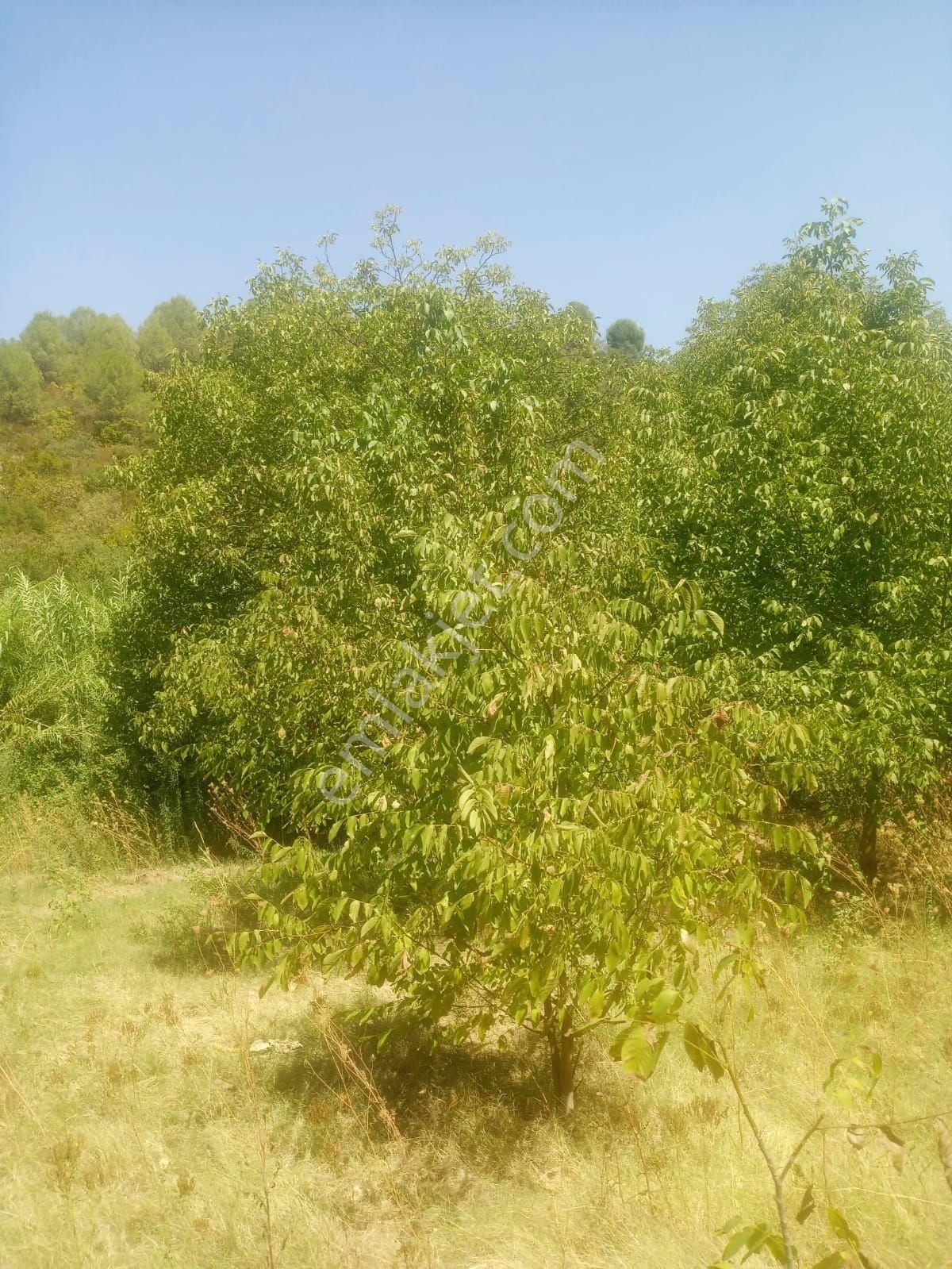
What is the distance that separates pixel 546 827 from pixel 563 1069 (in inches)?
78.1

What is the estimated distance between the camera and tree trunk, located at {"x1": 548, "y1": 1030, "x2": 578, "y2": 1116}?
4.82 m

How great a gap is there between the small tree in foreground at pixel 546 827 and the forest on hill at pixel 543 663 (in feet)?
0.08

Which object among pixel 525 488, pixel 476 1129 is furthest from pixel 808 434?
pixel 476 1129

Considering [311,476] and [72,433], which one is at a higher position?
[72,433]

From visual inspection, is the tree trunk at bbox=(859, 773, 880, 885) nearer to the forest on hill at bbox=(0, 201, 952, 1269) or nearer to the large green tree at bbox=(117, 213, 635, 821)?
the forest on hill at bbox=(0, 201, 952, 1269)

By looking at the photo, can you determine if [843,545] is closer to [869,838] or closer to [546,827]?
[869,838]

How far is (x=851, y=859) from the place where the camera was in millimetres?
9016

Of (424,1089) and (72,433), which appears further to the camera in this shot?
(72,433)

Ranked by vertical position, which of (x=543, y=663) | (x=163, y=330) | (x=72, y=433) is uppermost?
(x=163, y=330)

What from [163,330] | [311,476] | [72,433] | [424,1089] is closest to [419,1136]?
[424,1089]

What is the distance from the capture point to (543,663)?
4.27 m

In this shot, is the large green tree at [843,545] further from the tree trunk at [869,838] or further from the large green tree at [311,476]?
the large green tree at [311,476]

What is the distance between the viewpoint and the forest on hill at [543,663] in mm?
3939

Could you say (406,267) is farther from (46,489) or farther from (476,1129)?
(46,489)
